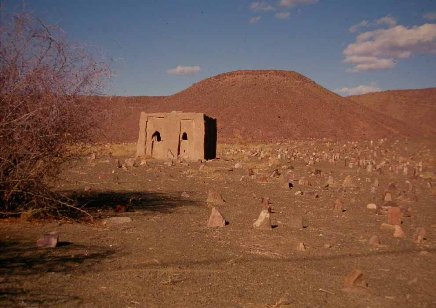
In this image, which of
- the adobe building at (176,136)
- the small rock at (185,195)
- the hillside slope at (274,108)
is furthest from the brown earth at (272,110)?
the small rock at (185,195)

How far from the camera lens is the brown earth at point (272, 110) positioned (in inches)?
2000

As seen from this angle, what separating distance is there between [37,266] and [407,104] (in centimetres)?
9654

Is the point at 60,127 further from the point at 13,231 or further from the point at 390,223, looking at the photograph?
the point at 390,223

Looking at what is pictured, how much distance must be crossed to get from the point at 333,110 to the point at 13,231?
56039 mm

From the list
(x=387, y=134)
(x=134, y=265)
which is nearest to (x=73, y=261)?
(x=134, y=265)

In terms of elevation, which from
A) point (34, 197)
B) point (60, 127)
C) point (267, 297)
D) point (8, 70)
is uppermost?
point (8, 70)

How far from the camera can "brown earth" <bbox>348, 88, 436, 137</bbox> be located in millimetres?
81375

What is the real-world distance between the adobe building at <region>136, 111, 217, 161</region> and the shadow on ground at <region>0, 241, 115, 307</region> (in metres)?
16.6

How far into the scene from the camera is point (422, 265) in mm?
5742

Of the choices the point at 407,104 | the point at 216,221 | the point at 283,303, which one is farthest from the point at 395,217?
the point at 407,104

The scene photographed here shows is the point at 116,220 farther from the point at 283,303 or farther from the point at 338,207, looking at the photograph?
the point at 338,207

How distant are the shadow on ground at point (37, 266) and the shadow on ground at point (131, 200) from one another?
2.76 metres

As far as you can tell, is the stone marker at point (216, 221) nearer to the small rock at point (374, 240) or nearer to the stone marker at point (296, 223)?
the stone marker at point (296, 223)

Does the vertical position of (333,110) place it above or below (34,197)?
above
